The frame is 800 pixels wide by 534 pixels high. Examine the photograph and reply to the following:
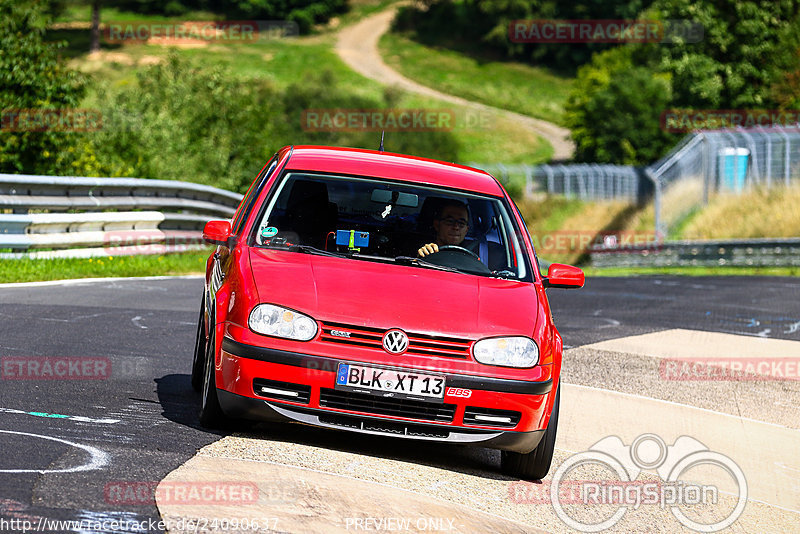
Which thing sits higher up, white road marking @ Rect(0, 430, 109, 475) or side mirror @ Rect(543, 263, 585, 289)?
side mirror @ Rect(543, 263, 585, 289)

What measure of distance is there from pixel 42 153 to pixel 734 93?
46778 mm

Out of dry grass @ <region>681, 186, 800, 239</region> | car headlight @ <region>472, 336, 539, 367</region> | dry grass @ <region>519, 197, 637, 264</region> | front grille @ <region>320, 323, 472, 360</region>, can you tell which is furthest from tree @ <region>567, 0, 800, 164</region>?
front grille @ <region>320, 323, 472, 360</region>

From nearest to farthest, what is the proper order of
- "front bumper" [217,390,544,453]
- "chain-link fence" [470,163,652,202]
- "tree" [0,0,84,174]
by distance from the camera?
"front bumper" [217,390,544,453], "tree" [0,0,84,174], "chain-link fence" [470,163,652,202]

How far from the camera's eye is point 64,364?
8.34 meters

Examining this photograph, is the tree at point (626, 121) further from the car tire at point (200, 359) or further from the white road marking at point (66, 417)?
the white road marking at point (66, 417)

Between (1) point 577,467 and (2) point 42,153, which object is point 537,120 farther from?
(1) point 577,467

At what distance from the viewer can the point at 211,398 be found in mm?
6441

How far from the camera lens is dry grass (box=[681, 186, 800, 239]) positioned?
3312cm

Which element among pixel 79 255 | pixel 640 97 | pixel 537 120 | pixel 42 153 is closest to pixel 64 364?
pixel 79 255

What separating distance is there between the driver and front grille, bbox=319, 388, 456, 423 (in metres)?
1.52

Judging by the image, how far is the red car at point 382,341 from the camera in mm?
6074

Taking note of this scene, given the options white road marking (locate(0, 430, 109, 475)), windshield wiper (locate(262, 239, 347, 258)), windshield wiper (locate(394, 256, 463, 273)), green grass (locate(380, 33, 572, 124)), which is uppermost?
green grass (locate(380, 33, 572, 124))

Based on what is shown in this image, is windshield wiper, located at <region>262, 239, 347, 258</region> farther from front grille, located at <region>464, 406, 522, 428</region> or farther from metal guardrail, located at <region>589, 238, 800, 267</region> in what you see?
metal guardrail, located at <region>589, 238, 800, 267</region>

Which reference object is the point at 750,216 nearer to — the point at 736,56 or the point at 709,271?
the point at 709,271
